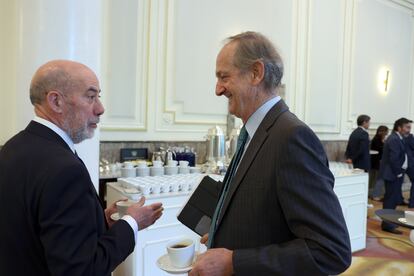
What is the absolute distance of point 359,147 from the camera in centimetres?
571

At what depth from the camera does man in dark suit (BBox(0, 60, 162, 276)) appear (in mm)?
978

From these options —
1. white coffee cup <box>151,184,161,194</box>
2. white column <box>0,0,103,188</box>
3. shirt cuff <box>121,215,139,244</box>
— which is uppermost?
white column <box>0,0,103,188</box>

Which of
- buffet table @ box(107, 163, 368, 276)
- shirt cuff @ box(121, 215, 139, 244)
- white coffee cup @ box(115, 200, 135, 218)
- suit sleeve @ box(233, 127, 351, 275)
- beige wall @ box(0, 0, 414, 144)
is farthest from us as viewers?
buffet table @ box(107, 163, 368, 276)

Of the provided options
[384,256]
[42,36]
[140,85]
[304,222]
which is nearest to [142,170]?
[140,85]

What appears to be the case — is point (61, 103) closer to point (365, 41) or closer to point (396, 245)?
point (396, 245)

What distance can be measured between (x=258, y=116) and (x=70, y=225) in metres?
0.64

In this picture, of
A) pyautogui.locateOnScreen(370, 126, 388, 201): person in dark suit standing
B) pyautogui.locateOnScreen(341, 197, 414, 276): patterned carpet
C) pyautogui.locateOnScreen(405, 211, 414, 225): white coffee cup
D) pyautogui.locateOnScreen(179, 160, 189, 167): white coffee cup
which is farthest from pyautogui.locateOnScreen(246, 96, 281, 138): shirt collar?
pyautogui.locateOnScreen(370, 126, 388, 201): person in dark suit standing

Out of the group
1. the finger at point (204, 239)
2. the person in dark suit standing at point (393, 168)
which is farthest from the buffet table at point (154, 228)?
the person in dark suit standing at point (393, 168)

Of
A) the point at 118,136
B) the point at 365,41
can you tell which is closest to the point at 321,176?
the point at 118,136

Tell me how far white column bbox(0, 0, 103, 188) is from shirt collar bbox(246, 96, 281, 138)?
1464mm

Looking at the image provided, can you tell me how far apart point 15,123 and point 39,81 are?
1.16 metres

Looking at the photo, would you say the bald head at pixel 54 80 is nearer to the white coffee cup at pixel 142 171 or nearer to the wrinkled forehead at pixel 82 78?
the wrinkled forehead at pixel 82 78

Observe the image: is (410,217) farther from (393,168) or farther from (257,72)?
(393,168)

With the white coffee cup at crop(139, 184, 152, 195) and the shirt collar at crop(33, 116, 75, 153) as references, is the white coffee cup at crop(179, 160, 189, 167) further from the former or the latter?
the shirt collar at crop(33, 116, 75, 153)
